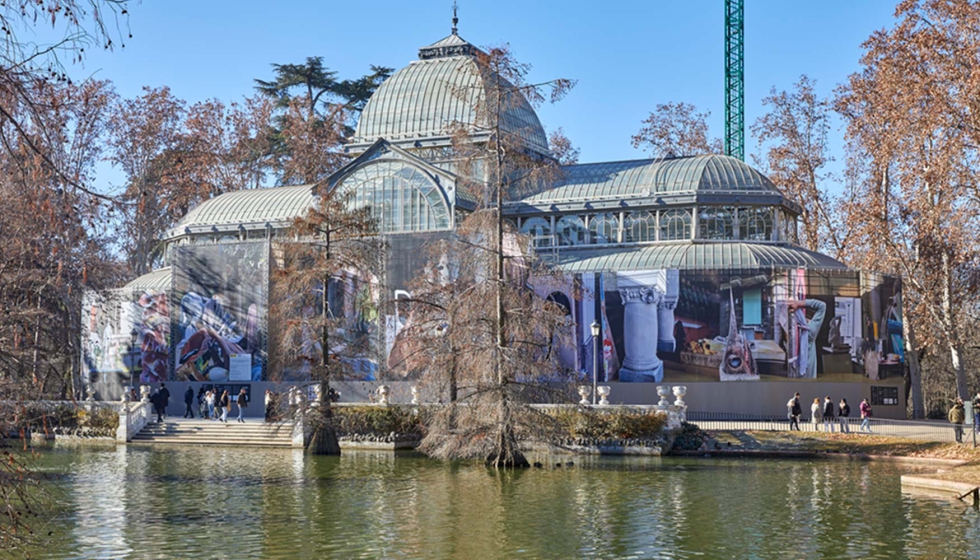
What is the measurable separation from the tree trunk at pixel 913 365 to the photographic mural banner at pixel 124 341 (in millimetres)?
35205

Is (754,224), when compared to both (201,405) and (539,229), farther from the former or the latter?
(201,405)

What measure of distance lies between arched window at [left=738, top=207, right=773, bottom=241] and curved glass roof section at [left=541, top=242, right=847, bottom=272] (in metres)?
1.01

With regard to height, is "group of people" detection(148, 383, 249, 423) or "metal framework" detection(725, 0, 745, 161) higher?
"metal framework" detection(725, 0, 745, 161)

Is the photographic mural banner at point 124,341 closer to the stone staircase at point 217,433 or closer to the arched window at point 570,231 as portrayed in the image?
the stone staircase at point 217,433

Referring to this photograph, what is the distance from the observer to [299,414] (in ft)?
126

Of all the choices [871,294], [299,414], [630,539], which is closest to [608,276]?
[871,294]

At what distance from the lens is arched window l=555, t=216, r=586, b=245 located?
183 ft

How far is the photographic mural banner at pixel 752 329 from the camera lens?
48.5m

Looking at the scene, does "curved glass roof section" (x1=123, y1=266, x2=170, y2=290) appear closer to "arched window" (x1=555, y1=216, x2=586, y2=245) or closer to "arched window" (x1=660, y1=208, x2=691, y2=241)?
"arched window" (x1=555, y1=216, x2=586, y2=245)

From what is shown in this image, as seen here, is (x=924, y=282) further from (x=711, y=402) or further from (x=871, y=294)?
(x=711, y=402)

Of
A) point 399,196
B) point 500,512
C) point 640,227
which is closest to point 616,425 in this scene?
point 500,512

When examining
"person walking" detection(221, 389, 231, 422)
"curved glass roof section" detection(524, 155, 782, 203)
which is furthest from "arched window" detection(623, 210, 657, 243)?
"person walking" detection(221, 389, 231, 422)

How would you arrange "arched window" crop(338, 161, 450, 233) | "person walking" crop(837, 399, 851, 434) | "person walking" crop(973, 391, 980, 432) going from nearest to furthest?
"person walking" crop(973, 391, 980, 432) → "person walking" crop(837, 399, 851, 434) → "arched window" crop(338, 161, 450, 233)

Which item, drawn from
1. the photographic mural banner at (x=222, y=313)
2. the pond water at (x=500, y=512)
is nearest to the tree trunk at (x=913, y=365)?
the pond water at (x=500, y=512)
